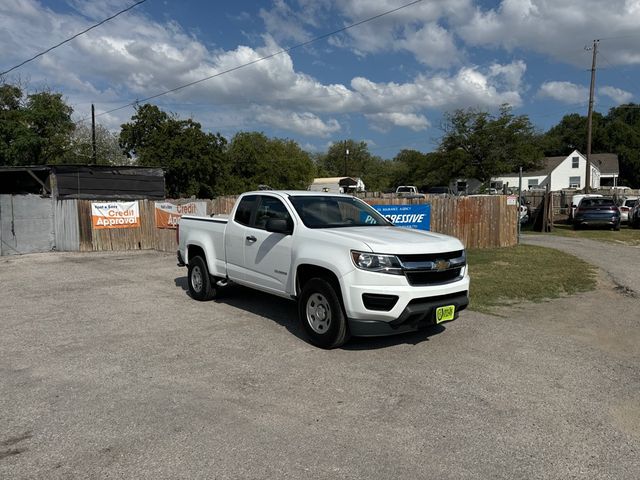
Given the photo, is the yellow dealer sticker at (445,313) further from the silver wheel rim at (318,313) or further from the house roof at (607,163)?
the house roof at (607,163)

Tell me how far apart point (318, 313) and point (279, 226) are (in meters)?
1.23

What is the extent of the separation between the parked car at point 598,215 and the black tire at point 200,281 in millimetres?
20897

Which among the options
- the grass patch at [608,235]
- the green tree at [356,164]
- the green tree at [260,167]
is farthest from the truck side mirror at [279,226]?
the green tree at [356,164]

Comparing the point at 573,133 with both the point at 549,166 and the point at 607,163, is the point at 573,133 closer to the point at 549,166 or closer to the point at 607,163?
the point at 607,163

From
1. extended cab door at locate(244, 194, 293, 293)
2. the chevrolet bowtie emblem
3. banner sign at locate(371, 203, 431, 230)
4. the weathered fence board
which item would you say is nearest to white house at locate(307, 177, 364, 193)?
the weathered fence board

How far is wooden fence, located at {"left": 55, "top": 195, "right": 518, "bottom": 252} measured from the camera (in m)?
15.0

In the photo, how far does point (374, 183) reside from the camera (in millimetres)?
91000

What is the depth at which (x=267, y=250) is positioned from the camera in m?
6.66

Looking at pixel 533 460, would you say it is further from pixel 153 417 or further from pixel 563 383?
pixel 153 417

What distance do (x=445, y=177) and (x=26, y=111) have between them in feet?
109

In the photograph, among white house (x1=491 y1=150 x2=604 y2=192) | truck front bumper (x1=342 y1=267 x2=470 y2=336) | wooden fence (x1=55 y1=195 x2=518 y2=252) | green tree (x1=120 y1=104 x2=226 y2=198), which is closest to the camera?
truck front bumper (x1=342 y1=267 x2=470 y2=336)

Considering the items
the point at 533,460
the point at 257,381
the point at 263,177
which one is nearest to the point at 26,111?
the point at 263,177

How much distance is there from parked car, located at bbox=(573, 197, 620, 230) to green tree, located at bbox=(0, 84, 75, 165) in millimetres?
31005

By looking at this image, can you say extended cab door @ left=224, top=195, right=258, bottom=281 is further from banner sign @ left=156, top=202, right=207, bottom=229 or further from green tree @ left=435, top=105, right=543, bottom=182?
green tree @ left=435, top=105, right=543, bottom=182
